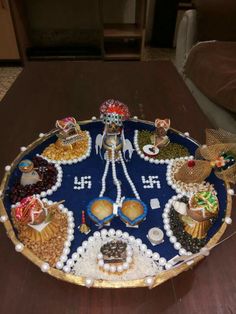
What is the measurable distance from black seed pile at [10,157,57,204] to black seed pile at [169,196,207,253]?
486 millimetres

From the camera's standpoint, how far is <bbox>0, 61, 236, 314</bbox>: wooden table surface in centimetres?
75

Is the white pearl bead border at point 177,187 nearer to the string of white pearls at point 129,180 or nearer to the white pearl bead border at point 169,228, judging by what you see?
the white pearl bead border at point 169,228

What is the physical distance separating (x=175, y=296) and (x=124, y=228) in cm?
26

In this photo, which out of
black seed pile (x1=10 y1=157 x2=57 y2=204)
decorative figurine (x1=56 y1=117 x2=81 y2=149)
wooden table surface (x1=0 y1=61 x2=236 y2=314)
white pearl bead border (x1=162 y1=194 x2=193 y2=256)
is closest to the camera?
wooden table surface (x1=0 y1=61 x2=236 y2=314)

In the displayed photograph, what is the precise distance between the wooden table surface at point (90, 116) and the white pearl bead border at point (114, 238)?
63 millimetres

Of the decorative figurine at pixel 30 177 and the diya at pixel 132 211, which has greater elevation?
the decorative figurine at pixel 30 177

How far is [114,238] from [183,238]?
0.76 ft

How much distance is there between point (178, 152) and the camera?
1.22m

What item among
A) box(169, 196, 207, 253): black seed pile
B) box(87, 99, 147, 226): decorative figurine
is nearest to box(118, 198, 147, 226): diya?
box(87, 99, 147, 226): decorative figurine

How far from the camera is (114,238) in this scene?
891 millimetres

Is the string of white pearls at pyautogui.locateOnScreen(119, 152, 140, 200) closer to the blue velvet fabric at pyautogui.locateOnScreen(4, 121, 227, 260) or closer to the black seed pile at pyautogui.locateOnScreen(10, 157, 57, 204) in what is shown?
the blue velvet fabric at pyautogui.locateOnScreen(4, 121, 227, 260)

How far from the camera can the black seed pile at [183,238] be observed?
87 cm

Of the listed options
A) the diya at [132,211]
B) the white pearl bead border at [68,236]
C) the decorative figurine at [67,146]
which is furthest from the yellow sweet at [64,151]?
the diya at [132,211]

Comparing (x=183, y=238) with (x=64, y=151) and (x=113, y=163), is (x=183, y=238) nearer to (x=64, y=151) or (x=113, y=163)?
(x=113, y=163)
